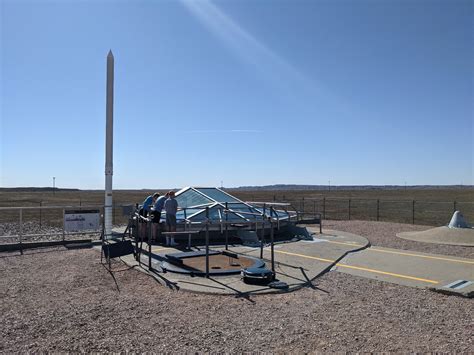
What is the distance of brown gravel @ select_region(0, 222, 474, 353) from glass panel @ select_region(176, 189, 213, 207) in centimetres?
699

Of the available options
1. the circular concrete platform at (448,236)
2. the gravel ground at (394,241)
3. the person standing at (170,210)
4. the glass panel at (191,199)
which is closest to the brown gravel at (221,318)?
the person standing at (170,210)

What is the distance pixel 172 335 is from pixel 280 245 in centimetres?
730

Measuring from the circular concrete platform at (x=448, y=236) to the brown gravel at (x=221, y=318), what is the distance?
672cm

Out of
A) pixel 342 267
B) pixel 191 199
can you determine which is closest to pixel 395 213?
pixel 191 199

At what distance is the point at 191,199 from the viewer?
49.5ft

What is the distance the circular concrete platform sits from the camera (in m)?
12.8

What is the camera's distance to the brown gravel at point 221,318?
450 centimetres

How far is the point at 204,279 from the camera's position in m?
7.50

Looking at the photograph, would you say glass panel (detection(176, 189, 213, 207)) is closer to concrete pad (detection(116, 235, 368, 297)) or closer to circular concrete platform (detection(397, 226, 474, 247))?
concrete pad (detection(116, 235, 368, 297))

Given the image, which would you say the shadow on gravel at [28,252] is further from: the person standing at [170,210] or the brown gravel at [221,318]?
the brown gravel at [221,318]

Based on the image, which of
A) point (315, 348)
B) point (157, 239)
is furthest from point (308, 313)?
point (157, 239)

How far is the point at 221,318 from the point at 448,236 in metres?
10.5

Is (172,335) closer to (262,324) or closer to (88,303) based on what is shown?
(262,324)

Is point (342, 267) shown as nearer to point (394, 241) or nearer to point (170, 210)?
point (170, 210)
